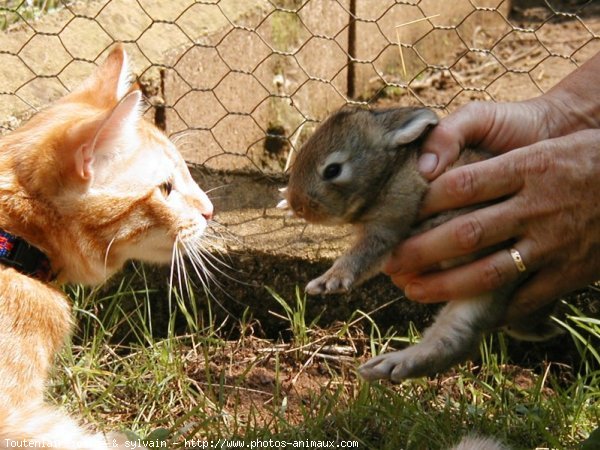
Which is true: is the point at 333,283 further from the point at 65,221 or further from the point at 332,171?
the point at 65,221

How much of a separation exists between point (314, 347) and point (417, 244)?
3.25 feet

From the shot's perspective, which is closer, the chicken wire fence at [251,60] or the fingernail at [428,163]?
the fingernail at [428,163]

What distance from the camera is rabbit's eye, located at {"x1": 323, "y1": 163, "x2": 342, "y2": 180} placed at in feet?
10.1

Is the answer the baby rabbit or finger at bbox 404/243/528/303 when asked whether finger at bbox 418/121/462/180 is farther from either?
finger at bbox 404/243/528/303

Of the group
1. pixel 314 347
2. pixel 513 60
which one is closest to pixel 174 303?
pixel 314 347

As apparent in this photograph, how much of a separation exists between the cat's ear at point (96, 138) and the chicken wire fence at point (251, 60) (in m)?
1.39

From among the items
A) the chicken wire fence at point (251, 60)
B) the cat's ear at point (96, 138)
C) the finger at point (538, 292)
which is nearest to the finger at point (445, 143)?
the finger at point (538, 292)

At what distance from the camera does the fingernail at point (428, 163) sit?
119 inches

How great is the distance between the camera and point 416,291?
3.11m

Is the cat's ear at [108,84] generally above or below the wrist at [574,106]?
above

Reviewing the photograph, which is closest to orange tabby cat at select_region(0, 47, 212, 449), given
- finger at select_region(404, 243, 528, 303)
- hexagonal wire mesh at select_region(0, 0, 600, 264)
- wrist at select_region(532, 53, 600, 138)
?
finger at select_region(404, 243, 528, 303)

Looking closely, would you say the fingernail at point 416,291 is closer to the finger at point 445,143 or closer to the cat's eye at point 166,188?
the finger at point 445,143

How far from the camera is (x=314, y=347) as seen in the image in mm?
3838

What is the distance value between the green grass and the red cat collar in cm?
65
